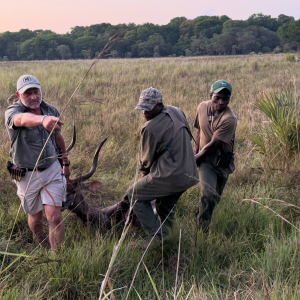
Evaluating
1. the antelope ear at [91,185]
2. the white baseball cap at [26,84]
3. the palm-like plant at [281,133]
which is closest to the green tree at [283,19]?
the palm-like plant at [281,133]

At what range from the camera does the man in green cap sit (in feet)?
13.0

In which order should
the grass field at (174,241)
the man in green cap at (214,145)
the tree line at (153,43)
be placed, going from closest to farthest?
1. the grass field at (174,241)
2. the man in green cap at (214,145)
3. the tree line at (153,43)

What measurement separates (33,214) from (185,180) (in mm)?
1749

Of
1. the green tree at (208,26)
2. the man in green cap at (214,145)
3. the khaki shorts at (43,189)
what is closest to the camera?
the khaki shorts at (43,189)

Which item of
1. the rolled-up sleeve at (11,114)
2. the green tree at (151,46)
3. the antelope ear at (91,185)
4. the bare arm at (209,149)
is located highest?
the green tree at (151,46)

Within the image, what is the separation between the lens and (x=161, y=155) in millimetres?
3594

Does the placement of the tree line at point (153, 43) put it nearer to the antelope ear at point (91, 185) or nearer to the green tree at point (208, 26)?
the green tree at point (208, 26)

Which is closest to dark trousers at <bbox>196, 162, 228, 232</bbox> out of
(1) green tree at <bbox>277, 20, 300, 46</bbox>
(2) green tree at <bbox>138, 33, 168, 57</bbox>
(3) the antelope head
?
(3) the antelope head

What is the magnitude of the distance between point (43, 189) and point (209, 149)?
6.52ft

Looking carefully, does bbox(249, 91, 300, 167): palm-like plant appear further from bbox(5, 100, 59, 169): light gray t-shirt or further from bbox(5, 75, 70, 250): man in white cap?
bbox(5, 100, 59, 169): light gray t-shirt

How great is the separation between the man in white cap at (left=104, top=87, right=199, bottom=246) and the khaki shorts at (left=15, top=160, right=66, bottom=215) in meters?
0.79

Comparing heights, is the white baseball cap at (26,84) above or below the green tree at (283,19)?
below

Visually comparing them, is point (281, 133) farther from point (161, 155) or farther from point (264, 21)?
point (264, 21)

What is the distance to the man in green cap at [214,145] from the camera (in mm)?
3957
